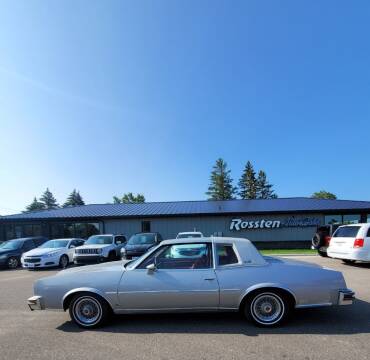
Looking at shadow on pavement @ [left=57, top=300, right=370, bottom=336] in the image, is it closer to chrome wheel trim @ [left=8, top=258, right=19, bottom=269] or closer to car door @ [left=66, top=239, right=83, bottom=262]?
car door @ [left=66, top=239, right=83, bottom=262]

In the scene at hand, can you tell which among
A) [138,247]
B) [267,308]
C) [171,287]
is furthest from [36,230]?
[267,308]

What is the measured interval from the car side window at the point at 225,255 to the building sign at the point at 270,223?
2224 cm

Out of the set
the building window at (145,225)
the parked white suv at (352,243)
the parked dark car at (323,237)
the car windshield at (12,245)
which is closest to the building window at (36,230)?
the building window at (145,225)

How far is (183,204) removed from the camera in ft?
109

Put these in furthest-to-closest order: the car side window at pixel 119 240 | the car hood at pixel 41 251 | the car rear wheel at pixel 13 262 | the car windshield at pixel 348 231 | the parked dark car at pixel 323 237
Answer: the car side window at pixel 119 240, the car rear wheel at pixel 13 262, the parked dark car at pixel 323 237, the car hood at pixel 41 251, the car windshield at pixel 348 231

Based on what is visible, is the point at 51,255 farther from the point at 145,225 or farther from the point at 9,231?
the point at 9,231

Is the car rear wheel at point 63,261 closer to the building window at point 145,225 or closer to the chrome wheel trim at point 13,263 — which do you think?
the chrome wheel trim at point 13,263

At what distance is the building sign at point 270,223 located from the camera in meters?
27.6

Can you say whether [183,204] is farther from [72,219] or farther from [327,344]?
[327,344]

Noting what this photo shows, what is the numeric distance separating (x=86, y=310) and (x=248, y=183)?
277ft

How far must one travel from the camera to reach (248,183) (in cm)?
8838

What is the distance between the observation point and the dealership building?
27594 millimetres

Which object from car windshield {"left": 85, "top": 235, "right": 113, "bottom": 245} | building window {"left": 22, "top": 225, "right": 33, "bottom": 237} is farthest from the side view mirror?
building window {"left": 22, "top": 225, "right": 33, "bottom": 237}

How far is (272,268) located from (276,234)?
22950 millimetres
